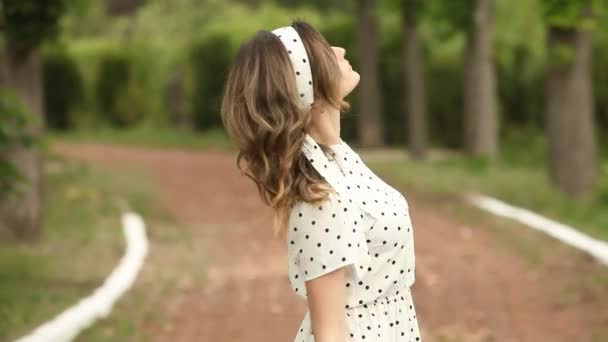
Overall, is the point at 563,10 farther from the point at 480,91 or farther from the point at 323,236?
the point at 480,91

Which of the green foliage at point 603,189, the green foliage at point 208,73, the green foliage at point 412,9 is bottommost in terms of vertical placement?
the green foliage at point 208,73

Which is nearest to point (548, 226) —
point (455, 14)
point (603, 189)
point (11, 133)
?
point (603, 189)

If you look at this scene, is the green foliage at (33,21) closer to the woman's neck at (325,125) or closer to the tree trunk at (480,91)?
the woman's neck at (325,125)

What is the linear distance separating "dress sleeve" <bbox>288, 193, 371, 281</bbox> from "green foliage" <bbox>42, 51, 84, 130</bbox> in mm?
39998

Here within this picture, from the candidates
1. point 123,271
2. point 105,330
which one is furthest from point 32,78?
point 105,330

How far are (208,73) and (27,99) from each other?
26.5m

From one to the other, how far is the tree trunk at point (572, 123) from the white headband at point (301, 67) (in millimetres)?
14387

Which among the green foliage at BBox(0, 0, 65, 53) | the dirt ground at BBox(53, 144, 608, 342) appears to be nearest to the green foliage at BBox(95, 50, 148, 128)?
the dirt ground at BBox(53, 144, 608, 342)

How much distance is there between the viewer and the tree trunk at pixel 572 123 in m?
17.6

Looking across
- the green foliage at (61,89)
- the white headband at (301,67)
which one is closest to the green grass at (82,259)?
the white headband at (301,67)

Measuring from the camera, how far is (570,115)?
17.7 meters

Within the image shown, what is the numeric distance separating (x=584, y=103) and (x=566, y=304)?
8.34 meters

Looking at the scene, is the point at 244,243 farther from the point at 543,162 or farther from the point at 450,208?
the point at 543,162

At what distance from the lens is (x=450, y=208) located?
16844mm
